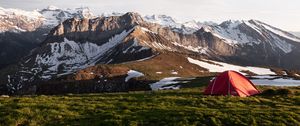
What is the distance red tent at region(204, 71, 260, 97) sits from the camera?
159 feet

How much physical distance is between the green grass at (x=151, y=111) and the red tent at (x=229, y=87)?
214 inches

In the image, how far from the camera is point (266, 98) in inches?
1766

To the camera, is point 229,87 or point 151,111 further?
point 229,87

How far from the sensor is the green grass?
3269cm

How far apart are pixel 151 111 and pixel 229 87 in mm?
15353

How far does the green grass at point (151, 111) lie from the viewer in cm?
3269

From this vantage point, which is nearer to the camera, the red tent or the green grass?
the green grass

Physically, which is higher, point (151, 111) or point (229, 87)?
point (229, 87)

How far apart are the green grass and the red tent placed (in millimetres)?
5428

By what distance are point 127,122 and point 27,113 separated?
8062mm

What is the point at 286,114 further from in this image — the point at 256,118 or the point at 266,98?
the point at 266,98

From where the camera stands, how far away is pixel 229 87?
48.4 metres

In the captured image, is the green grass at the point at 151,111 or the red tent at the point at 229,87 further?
the red tent at the point at 229,87

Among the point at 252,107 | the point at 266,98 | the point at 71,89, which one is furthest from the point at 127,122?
the point at 71,89
